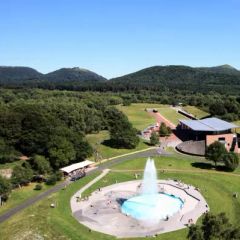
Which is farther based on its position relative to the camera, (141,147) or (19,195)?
(141,147)

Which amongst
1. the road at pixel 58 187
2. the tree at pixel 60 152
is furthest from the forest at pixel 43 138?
the road at pixel 58 187

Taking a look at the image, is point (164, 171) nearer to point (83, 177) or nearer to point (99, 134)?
point (83, 177)

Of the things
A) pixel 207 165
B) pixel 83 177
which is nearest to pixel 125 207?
pixel 83 177

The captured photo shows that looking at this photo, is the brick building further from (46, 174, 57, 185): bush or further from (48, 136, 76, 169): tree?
(46, 174, 57, 185): bush

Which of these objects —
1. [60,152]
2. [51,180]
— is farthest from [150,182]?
[60,152]

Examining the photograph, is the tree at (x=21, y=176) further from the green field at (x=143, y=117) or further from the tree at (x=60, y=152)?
the green field at (x=143, y=117)

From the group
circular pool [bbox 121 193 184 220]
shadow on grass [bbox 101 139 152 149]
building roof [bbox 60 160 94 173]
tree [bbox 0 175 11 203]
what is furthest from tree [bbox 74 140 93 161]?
circular pool [bbox 121 193 184 220]
